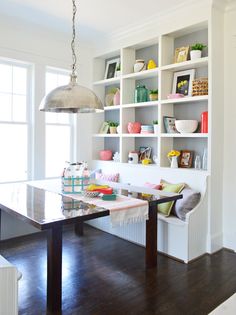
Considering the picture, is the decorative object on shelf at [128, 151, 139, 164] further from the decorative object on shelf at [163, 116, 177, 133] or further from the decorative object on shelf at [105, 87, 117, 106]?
the decorative object on shelf at [105, 87, 117, 106]

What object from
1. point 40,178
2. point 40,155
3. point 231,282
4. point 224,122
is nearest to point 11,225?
point 40,178

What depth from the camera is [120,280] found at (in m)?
2.72

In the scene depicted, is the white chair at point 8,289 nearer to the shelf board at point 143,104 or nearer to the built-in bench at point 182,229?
the built-in bench at point 182,229

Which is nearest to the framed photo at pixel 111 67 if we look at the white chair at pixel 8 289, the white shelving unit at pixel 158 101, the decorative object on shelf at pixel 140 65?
the white shelving unit at pixel 158 101

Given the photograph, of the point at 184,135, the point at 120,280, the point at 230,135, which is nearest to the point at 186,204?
the point at 184,135

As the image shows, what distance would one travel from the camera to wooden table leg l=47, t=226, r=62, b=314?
214 centimetres

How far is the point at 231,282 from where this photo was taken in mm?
2680

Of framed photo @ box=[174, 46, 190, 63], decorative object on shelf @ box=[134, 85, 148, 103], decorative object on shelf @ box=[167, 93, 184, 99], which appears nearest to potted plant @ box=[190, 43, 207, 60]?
framed photo @ box=[174, 46, 190, 63]

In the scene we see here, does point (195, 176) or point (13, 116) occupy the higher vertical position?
point (13, 116)

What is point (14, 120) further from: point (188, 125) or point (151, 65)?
point (188, 125)

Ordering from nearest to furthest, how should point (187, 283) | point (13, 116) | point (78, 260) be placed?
point (187, 283), point (78, 260), point (13, 116)

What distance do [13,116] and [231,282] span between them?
3376mm

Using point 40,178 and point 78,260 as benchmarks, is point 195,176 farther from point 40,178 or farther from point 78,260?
point 40,178

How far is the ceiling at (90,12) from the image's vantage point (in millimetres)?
3395
